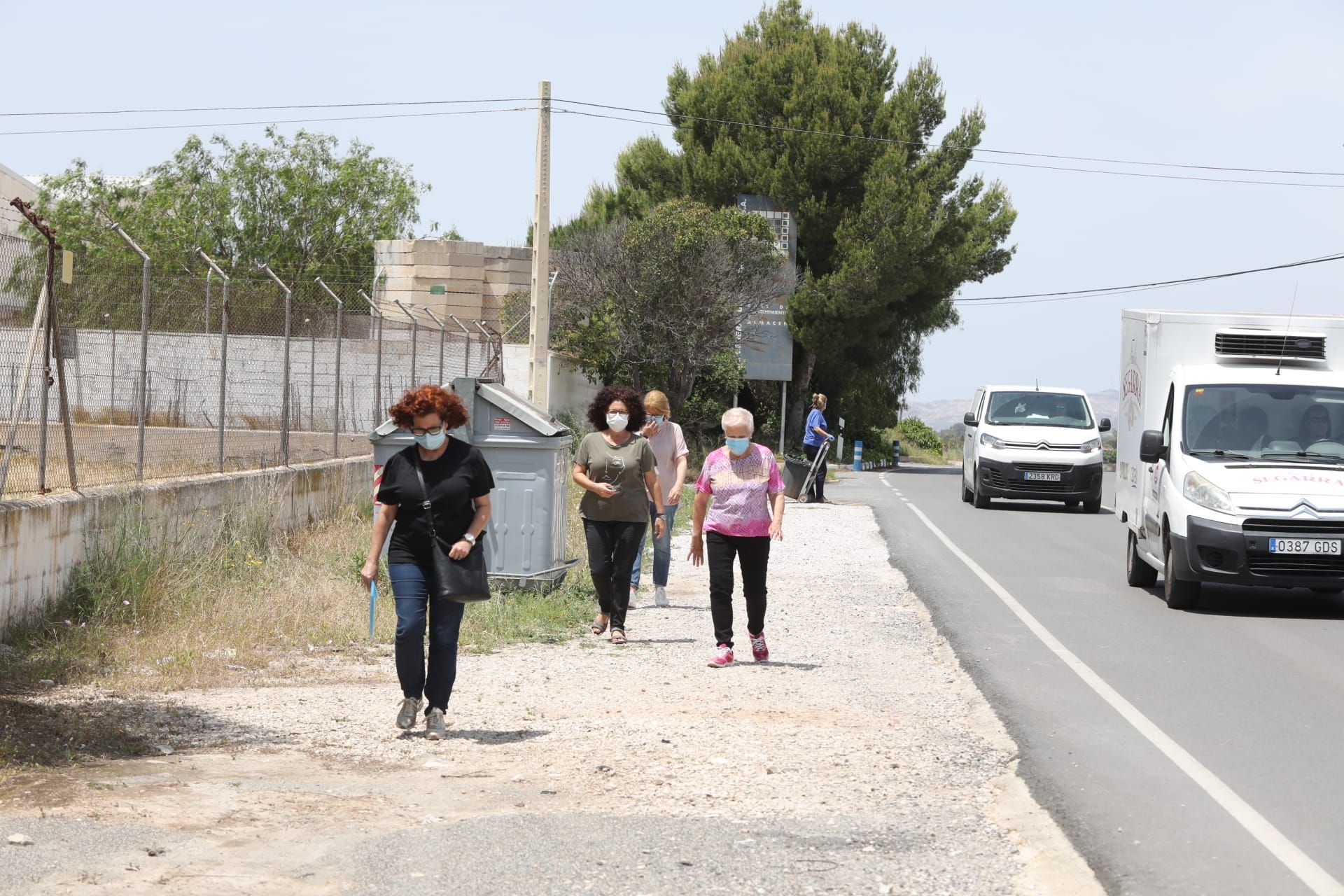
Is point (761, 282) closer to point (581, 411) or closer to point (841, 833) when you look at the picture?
point (581, 411)

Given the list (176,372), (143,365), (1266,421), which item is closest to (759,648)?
(143,365)

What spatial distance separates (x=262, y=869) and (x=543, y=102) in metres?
20.5

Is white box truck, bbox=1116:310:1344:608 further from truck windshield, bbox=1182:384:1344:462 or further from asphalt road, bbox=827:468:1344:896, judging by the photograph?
asphalt road, bbox=827:468:1344:896

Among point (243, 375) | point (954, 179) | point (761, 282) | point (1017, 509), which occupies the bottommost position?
point (1017, 509)

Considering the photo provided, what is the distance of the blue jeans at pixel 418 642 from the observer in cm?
743

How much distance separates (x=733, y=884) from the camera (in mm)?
5008

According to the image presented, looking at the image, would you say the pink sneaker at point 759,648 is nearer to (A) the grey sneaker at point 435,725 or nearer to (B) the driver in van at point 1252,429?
(A) the grey sneaker at point 435,725

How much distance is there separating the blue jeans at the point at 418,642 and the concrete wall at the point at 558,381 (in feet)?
66.5

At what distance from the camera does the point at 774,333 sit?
151 ft

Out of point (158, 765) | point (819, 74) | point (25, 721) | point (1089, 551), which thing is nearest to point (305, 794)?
point (158, 765)

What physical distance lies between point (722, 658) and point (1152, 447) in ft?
16.4

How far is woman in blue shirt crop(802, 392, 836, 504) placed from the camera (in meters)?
25.7

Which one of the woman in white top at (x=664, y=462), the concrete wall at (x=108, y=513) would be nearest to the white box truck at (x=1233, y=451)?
the woman in white top at (x=664, y=462)

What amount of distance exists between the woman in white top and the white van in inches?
524
